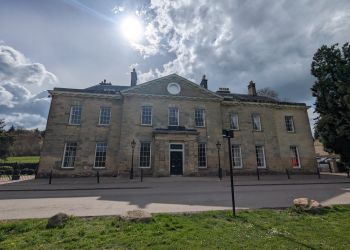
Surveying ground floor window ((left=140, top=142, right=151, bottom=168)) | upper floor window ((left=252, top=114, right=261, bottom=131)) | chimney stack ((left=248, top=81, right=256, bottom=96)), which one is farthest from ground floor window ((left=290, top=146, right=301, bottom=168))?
ground floor window ((left=140, top=142, right=151, bottom=168))

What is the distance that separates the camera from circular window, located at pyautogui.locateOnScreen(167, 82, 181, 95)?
21797mm

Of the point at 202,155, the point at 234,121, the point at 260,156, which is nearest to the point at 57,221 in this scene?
the point at 202,155

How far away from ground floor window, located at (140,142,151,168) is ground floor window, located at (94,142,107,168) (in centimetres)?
393

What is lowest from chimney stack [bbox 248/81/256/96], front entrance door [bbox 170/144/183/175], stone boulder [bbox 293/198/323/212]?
stone boulder [bbox 293/198/323/212]

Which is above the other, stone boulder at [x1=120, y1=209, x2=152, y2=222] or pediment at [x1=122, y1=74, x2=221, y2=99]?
pediment at [x1=122, y1=74, x2=221, y2=99]

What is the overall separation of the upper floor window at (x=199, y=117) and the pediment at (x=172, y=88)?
1.74 metres

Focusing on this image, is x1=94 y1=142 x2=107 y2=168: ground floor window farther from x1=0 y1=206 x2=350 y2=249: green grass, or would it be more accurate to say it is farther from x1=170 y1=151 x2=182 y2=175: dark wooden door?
x1=0 y1=206 x2=350 y2=249: green grass

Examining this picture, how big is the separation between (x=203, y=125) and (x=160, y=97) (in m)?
5.70

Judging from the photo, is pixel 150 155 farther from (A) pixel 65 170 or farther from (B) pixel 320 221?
(B) pixel 320 221

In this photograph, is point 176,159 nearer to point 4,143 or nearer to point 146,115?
point 146,115

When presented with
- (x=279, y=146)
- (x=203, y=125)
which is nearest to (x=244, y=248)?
(x=203, y=125)

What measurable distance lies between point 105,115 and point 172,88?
7.99m

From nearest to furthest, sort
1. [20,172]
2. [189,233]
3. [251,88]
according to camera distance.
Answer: [189,233] < [20,172] < [251,88]

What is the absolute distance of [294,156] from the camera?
23688 millimetres
